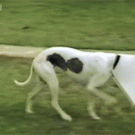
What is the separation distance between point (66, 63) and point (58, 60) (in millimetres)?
103

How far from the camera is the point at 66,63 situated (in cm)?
501

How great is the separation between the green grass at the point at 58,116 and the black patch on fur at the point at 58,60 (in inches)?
27.5

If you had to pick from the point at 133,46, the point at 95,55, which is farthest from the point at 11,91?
the point at 133,46

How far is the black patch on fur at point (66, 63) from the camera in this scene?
4.98 meters

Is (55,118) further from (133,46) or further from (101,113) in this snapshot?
(133,46)

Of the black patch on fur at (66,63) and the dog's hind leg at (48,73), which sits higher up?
the black patch on fur at (66,63)

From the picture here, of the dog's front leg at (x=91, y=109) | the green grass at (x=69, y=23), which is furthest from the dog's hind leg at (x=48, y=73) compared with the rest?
the green grass at (x=69, y=23)

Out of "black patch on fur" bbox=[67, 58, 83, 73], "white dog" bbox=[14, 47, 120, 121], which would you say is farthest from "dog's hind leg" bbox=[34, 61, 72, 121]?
"black patch on fur" bbox=[67, 58, 83, 73]

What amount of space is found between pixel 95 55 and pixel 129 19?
4.63m

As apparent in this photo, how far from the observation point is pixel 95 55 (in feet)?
16.3

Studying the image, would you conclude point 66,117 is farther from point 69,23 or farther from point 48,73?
point 69,23

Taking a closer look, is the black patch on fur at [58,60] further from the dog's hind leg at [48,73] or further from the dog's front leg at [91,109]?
the dog's front leg at [91,109]

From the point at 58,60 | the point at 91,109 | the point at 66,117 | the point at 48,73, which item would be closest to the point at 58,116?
the point at 66,117

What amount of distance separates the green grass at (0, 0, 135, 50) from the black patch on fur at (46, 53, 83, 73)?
2.89 m
